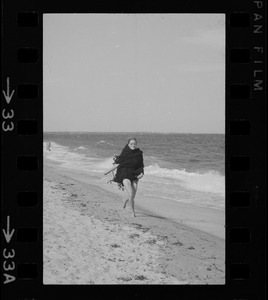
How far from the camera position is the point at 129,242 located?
570 cm

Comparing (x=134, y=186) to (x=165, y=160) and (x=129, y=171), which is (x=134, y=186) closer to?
(x=129, y=171)

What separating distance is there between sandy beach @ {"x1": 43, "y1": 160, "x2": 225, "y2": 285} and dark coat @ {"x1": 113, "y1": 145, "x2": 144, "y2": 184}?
31cm

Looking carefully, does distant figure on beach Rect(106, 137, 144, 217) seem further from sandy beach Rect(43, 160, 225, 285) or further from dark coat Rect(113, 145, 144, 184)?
sandy beach Rect(43, 160, 225, 285)

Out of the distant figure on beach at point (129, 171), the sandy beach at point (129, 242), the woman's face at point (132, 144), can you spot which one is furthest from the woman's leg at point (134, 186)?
the woman's face at point (132, 144)

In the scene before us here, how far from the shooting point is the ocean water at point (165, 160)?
517cm

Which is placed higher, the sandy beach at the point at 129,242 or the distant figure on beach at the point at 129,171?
the distant figure on beach at the point at 129,171

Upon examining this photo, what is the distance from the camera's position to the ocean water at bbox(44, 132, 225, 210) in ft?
17.0

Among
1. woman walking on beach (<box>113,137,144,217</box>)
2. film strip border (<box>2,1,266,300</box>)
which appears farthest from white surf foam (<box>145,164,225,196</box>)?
film strip border (<box>2,1,266,300</box>)
